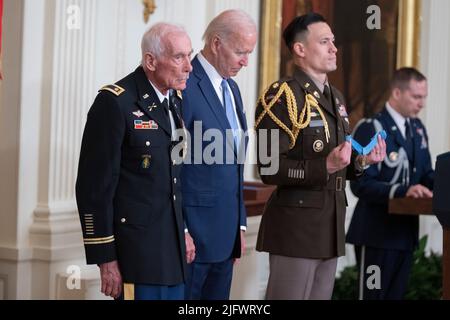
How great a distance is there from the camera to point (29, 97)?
16.8ft


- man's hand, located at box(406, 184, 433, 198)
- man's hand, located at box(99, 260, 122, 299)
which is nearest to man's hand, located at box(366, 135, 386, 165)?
man's hand, located at box(99, 260, 122, 299)

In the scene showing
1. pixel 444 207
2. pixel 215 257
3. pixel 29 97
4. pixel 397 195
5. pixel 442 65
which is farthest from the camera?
pixel 442 65

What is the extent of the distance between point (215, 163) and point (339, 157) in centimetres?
53

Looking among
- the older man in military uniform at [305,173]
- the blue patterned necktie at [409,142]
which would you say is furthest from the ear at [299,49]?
the blue patterned necktie at [409,142]

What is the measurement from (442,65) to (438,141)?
660mm

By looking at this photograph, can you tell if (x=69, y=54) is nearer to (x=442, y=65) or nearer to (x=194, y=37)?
(x=194, y=37)

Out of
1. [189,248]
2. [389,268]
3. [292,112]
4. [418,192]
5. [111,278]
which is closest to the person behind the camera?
[111,278]

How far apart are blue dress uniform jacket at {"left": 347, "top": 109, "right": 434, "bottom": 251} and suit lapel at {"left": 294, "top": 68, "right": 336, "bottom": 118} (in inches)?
68.5

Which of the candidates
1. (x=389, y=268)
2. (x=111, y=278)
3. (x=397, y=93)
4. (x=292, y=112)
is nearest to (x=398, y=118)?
(x=397, y=93)

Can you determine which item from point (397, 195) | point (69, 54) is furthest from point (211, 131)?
point (397, 195)

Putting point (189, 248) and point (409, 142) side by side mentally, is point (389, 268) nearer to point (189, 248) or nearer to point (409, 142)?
point (409, 142)

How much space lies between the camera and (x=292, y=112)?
411 cm

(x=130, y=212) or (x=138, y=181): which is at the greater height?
(x=138, y=181)

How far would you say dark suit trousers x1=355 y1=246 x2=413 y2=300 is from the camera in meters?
5.89
